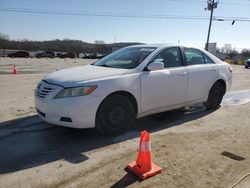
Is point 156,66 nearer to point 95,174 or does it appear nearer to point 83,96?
point 83,96

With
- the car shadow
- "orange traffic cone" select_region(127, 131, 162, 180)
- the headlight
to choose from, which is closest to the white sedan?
the headlight

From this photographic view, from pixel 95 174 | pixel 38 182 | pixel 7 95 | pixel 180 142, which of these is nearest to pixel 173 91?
pixel 180 142

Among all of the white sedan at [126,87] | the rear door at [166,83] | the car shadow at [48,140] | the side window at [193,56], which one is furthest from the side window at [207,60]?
the car shadow at [48,140]

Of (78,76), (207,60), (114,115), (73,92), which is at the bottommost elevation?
(114,115)

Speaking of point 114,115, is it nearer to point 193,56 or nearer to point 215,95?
point 193,56

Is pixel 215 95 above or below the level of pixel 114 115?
above

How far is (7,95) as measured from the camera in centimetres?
802

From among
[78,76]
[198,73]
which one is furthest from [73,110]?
[198,73]

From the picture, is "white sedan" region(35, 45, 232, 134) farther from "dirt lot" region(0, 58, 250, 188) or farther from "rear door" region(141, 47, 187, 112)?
"dirt lot" region(0, 58, 250, 188)

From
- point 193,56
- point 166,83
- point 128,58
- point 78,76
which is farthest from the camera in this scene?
point 193,56

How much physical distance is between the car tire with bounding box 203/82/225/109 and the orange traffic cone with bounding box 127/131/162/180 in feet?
11.8

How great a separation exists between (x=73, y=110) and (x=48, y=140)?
0.80 m

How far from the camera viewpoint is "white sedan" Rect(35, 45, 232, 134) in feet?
13.5

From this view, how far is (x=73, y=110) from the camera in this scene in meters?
4.04
